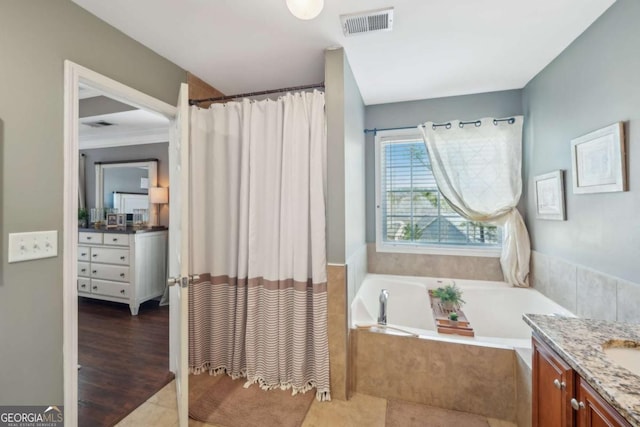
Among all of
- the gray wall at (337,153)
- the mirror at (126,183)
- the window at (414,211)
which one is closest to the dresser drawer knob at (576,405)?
the gray wall at (337,153)

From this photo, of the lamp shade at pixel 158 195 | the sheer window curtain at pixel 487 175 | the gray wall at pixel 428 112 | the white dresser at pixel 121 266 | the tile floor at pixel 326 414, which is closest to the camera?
the tile floor at pixel 326 414

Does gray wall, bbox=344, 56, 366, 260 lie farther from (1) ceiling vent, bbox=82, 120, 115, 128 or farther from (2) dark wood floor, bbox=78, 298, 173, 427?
(1) ceiling vent, bbox=82, 120, 115, 128

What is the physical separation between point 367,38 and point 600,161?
1611mm

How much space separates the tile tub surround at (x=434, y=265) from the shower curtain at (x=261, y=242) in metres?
1.20

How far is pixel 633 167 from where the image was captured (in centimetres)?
139

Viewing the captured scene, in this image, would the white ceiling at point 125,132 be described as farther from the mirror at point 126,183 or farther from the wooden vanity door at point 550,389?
the wooden vanity door at point 550,389

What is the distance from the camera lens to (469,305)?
2.49 metres

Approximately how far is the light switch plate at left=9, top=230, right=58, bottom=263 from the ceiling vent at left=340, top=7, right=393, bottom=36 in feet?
6.37

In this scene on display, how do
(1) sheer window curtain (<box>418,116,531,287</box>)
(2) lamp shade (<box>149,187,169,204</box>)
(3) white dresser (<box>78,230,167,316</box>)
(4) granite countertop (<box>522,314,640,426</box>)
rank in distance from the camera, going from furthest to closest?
(2) lamp shade (<box>149,187,169,204</box>)
(3) white dresser (<box>78,230,167,316</box>)
(1) sheer window curtain (<box>418,116,531,287</box>)
(4) granite countertop (<box>522,314,640,426</box>)

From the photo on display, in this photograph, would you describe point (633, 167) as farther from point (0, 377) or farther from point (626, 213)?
point (0, 377)

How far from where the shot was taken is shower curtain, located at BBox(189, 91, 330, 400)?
6.23 feet

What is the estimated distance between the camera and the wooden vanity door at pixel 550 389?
35.2 inches

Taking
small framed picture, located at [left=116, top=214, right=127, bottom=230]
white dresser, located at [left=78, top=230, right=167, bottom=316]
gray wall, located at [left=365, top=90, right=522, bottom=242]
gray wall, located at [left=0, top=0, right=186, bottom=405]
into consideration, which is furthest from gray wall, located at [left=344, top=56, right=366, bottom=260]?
small framed picture, located at [left=116, top=214, right=127, bottom=230]

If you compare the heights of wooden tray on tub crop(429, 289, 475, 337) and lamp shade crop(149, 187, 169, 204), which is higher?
lamp shade crop(149, 187, 169, 204)
